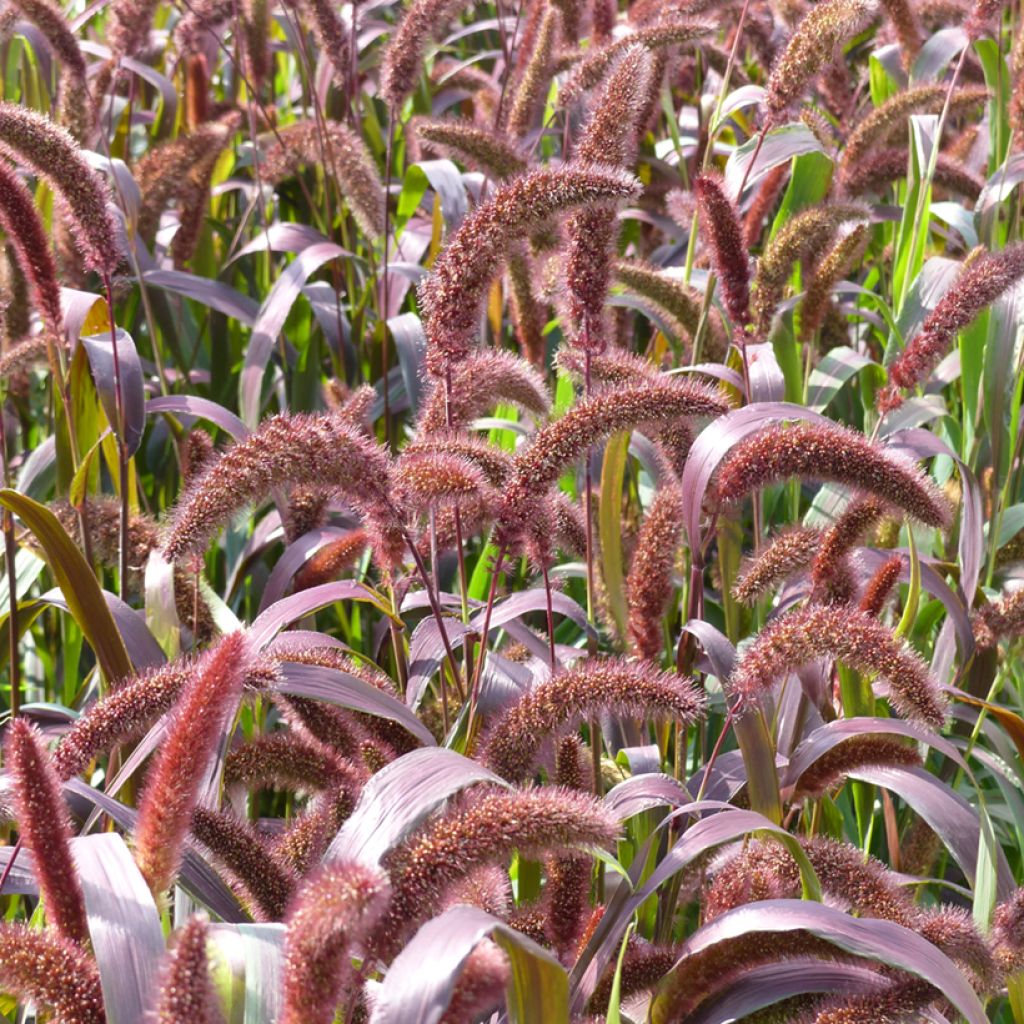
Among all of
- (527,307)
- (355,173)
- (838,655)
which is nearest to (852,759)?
(838,655)

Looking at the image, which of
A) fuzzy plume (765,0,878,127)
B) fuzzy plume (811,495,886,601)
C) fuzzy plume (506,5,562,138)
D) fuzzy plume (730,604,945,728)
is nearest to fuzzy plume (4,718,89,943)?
fuzzy plume (730,604,945,728)

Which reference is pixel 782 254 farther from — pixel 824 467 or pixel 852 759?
pixel 852 759

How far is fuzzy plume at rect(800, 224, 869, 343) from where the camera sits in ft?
9.85

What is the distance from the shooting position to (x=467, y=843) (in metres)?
1.39

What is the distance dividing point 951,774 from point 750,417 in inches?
35.9

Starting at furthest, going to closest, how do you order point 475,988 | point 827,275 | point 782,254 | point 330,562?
Answer: point 827,275
point 782,254
point 330,562
point 475,988

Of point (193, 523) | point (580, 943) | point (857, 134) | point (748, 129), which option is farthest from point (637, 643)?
point (748, 129)

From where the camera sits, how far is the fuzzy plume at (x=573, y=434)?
1950 millimetres

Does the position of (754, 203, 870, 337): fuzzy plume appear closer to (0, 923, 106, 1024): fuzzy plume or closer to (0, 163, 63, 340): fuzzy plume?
(0, 163, 63, 340): fuzzy plume

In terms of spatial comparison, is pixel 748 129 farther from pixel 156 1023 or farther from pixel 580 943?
pixel 156 1023

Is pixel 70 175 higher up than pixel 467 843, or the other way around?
pixel 70 175

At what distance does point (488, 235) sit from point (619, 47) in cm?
150

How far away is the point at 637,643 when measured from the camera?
237 centimetres

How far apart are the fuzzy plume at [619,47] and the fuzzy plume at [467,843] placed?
2215 mm
